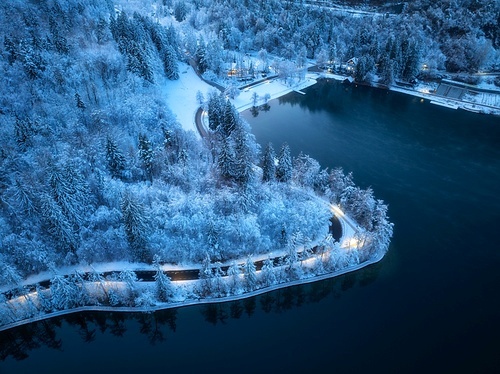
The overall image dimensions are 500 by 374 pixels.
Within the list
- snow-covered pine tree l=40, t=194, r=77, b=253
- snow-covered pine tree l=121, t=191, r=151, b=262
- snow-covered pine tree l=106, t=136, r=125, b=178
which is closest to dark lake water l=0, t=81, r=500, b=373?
snow-covered pine tree l=121, t=191, r=151, b=262

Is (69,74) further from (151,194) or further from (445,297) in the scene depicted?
(445,297)

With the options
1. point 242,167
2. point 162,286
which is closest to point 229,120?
point 242,167

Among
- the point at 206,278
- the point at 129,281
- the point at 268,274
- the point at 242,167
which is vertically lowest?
the point at 268,274

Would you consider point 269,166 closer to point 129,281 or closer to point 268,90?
point 129,281

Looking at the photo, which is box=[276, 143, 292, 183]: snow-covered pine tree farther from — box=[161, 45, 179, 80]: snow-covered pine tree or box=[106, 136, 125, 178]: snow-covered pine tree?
box=[161, 45, 179, 80]: snow-covered pine tree

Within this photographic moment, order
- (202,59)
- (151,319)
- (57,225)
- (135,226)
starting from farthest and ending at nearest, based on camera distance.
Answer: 1. (202,59)
2. (135,226)
3. (57,225)
4. (151,319)

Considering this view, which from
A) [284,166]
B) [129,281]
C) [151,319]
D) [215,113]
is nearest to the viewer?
[129,281]

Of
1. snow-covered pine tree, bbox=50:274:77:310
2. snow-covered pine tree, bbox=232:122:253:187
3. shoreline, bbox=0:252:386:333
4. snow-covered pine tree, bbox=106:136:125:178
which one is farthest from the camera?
snow-covered pine tree, bbox=106:136:125:178

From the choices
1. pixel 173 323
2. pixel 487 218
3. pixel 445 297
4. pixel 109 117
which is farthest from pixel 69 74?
pixel 487 218

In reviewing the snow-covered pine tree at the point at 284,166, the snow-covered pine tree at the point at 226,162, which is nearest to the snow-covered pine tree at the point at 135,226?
the snow-covered pine tree at the point at 226,162
